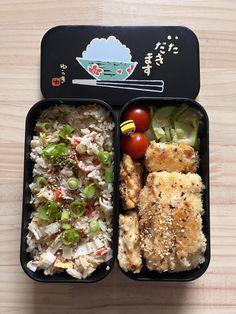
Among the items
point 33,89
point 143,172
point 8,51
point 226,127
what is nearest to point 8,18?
point 8,51

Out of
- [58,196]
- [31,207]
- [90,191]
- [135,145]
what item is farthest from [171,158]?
[31,207]

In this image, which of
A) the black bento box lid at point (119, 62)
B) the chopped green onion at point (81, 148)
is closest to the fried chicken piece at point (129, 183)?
the chopped green onion at point (81, 148)

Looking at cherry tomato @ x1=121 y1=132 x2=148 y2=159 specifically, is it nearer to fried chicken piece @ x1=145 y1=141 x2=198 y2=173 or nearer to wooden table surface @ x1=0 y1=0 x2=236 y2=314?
fried chicken piece @ x1=145 y1=141 x2=198 y2=173

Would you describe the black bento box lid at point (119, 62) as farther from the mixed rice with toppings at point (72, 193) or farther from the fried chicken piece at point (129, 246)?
the fried chicken piece at point (129, 246)

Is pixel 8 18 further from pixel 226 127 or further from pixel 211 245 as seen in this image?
pixel 211 245

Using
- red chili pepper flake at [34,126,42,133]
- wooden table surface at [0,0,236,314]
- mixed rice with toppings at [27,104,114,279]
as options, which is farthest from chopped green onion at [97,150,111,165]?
wooden table surface at [0,0,236,314]
